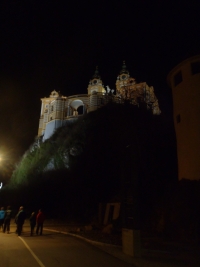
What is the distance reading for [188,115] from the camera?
18.2 metres

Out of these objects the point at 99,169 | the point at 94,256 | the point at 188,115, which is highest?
the point at 188,115

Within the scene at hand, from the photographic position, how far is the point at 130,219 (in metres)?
10.5

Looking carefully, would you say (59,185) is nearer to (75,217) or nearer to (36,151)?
(75,217)

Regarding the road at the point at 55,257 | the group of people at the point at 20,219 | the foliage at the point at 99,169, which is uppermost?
the foliage at the point at 99,169

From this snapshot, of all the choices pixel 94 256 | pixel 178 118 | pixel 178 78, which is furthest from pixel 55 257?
pixel 178 78

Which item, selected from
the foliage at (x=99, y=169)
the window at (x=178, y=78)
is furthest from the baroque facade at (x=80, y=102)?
the window at (x=178, y=78)

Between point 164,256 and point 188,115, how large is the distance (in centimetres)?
1102

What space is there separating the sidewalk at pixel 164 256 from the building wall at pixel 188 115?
20.2 ft

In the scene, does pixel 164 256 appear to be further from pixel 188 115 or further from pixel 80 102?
pixel 80 102

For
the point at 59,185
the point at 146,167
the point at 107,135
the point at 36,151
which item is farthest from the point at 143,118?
the point at 36,151

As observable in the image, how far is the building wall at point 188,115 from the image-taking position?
56.1ft

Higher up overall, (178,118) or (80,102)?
(80,102)

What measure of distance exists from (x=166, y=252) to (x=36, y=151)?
1928 inches

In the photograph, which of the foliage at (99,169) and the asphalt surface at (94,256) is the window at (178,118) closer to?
the foliage at (99,169)
